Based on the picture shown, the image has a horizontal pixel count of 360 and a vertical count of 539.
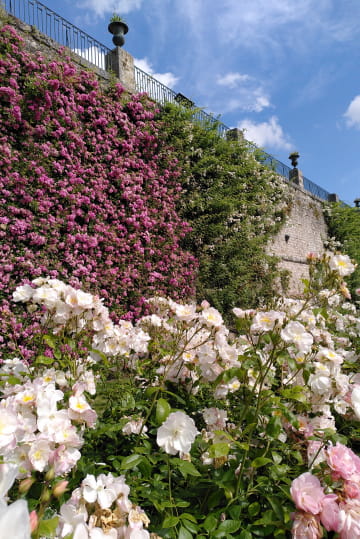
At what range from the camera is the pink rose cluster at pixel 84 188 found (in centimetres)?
476

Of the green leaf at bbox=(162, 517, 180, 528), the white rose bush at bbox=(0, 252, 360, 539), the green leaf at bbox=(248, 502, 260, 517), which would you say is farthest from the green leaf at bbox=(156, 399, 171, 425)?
the green leaf at bbox=(248, 502, 260, 517)

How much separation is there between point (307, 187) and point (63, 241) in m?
11.2

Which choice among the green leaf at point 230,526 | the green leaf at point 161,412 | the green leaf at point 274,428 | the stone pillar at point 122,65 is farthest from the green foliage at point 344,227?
the green leaf at point 230,526

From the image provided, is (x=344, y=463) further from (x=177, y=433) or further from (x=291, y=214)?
(x=291, y=214)

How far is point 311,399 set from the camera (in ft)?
4.42

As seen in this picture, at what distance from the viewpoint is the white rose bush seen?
761mm

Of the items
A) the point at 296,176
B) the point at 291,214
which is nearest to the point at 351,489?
the point at 291,214

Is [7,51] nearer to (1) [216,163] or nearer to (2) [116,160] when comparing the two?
(2) [116,160]

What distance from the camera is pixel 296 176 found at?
12695 mm

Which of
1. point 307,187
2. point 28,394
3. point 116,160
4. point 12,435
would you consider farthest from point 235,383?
point 307,187

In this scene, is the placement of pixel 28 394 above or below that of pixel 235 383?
above

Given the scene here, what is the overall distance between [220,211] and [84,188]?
3.23m

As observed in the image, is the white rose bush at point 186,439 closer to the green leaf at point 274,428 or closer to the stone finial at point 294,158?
the green leaf at point 274,428

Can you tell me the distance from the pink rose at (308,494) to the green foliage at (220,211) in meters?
6.17
